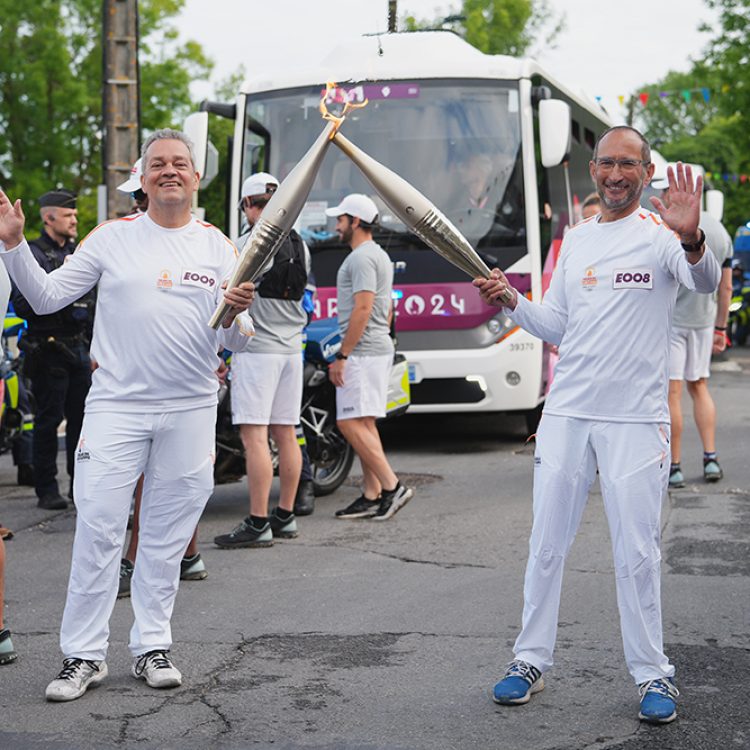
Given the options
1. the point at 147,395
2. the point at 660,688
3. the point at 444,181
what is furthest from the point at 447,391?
the point at 660,688

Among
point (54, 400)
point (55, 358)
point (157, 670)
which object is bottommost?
point (157, 670)

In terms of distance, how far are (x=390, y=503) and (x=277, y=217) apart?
173 inches

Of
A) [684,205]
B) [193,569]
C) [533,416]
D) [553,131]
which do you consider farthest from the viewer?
[533,416]

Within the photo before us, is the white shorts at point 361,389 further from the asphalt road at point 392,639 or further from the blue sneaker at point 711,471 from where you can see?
the blue sneaker at point 711,471

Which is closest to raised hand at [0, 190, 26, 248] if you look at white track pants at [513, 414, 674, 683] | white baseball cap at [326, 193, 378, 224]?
white track pants at [513, 414, 674, 683]

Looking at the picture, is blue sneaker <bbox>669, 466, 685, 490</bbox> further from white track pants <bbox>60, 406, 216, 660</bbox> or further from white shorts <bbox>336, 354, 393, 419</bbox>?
white track pants <bbox>60, 406, 216, 660</bbox>

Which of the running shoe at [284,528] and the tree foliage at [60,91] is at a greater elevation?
the tree foliage at [60,91]

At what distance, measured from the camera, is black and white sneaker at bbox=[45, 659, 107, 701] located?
196 inches

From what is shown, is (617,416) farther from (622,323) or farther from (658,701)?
(658,701)

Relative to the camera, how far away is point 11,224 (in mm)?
4836

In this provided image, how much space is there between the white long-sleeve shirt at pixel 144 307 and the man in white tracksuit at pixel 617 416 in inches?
44.7

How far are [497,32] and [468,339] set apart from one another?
34874 millimetres

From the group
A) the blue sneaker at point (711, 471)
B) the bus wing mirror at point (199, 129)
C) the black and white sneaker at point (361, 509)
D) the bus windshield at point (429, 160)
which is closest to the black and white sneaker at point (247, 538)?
the black and white sneaker at point (361, 509)

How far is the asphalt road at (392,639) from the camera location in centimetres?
465
